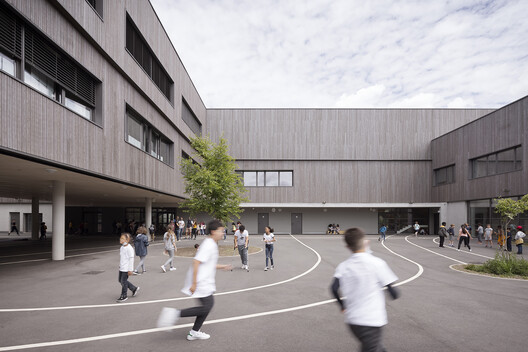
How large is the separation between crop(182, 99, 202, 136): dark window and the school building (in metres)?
0.24

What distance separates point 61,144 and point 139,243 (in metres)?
4.52

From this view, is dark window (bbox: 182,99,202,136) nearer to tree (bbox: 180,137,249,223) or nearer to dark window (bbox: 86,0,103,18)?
tree (bbox: 180,137,249,223)

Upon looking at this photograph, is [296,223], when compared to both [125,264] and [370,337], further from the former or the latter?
[370,337]

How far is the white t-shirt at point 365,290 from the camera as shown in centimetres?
340

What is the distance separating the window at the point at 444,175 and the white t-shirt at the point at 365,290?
33790 millimetres

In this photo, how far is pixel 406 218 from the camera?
37875 millimetres

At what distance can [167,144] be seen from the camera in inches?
947

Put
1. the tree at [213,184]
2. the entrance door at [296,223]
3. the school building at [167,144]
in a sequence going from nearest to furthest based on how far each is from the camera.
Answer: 1. the school building at [167,144]
2. the tree at [213,184]
3. the entrance door at [296,223]

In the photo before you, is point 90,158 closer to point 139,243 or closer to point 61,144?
point 61,144

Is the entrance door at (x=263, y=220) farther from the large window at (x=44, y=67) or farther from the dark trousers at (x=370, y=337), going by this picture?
the dark trousers at (x=370, y=337)

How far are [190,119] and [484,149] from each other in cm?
2730

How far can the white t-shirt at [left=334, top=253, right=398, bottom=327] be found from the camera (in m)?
3.40

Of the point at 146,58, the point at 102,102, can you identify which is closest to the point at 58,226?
the point at 102,102

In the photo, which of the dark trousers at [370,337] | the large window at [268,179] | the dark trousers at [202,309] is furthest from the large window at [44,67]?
the large window at [268,179]
